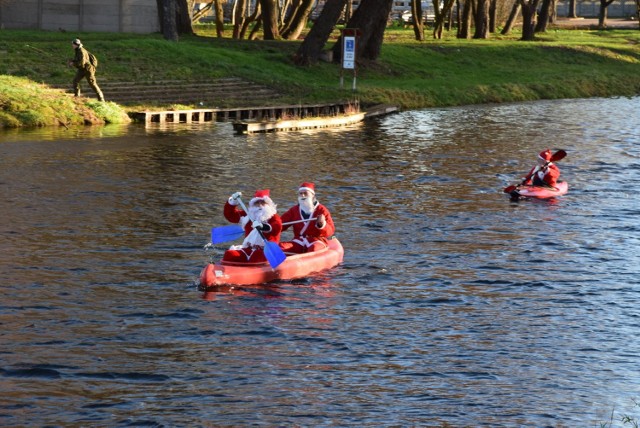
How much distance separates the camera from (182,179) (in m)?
29.9

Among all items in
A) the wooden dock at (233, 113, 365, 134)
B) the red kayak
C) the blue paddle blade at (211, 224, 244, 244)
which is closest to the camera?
the blue paddle blade at (211, 224, 244, 244)

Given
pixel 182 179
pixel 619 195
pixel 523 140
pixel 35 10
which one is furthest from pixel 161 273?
pixel 35 10

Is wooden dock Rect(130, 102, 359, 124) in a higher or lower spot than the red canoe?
higher

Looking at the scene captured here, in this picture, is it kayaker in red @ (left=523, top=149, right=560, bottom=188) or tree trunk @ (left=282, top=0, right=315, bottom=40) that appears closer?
kayaker in red @ (left=523, top=149, right=560, bottom=188)

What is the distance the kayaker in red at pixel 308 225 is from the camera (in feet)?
66.8

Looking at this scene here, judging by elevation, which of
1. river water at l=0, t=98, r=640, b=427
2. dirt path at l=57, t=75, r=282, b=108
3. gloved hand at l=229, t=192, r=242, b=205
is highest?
dirt path at l=57, t=75, r=282, b=108

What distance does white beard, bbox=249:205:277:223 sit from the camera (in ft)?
64.0

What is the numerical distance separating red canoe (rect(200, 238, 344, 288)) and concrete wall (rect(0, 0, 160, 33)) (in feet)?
126

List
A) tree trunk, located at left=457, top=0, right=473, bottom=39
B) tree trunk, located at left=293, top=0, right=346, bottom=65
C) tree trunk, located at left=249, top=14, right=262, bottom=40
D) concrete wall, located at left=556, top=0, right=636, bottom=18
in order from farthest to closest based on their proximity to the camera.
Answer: concrete wall, located at left=556, top=0, right=636, bottom=18, tree trunk, located at left=457, top=0, right=473, bottom=39, tree trunk, located at left=249, top=14, right=262, bottom=40, tree trunk, located at left=293, top=0, right=346, bottom=65

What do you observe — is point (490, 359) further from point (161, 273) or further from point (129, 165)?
point (129, 165)

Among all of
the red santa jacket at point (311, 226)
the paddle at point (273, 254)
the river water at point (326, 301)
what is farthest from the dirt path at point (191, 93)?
the paddle at point (273, 254)

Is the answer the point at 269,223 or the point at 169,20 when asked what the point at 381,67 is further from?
the point at 269,223

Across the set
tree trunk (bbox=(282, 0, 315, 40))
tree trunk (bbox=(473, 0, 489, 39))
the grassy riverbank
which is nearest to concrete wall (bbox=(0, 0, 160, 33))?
the grassy riverbank

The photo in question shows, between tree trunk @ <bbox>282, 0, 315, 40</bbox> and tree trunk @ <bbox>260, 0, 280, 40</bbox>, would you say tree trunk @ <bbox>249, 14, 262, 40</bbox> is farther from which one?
tree trunk @ <bbox>282, 0, 315, 40</bbox>
